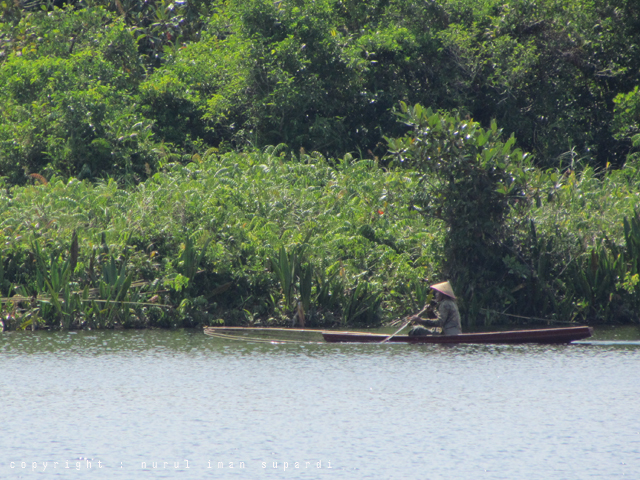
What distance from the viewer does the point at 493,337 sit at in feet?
42.4

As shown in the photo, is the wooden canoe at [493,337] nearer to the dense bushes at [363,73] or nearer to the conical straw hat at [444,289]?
the conical straw hat at [444,289]

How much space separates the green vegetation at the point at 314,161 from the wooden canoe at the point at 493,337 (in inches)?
83.6

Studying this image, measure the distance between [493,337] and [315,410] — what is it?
4442 mm

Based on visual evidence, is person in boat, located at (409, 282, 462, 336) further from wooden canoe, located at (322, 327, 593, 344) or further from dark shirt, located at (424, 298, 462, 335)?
wooden canoe, located at (322, 327, 593, 344)

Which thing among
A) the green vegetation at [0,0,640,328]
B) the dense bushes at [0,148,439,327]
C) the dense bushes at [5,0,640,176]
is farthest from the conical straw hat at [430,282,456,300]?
the dense bushes at [5,0,640,176]

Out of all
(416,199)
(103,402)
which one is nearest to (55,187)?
(416,199)

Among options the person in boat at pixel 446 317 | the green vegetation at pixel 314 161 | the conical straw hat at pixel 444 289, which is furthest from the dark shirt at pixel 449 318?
the green vegetation at pixel 314 161

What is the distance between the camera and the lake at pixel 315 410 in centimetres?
751

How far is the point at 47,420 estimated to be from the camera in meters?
8.80

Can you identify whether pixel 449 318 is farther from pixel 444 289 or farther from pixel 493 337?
pixel 493 337

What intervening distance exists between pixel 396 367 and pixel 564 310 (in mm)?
5338

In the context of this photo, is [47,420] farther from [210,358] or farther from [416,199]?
[416,199]

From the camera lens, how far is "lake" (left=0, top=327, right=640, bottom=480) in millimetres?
7512

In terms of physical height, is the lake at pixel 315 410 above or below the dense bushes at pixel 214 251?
below
